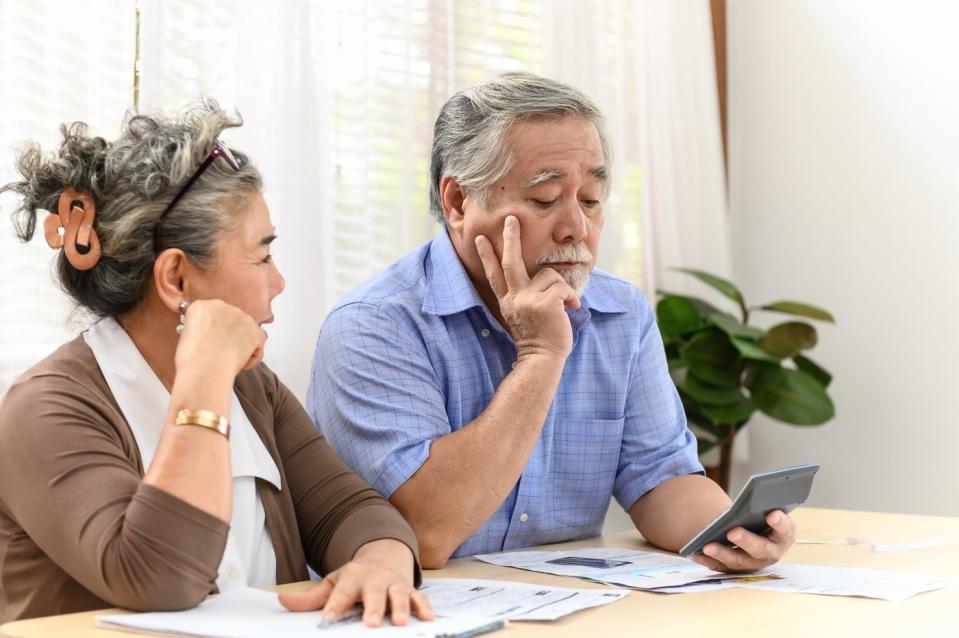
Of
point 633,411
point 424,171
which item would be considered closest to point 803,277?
point 424,171

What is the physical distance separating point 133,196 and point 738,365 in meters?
2.28

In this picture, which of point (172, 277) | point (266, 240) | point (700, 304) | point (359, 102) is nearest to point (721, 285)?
point (700, 304)

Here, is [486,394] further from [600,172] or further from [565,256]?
[600,172]

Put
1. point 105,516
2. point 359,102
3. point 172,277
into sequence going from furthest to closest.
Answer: point 359,102
point 172,277
point 105,516

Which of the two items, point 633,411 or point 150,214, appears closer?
point 150,214

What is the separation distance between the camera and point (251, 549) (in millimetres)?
1493

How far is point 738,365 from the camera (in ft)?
10.9

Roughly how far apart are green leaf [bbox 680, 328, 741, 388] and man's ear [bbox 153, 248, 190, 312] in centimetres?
209

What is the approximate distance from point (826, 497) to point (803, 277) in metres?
0.75

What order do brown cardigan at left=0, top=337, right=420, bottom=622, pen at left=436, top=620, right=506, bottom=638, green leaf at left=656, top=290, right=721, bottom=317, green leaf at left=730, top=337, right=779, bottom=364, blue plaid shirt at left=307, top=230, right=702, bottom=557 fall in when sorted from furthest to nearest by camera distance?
1. green leaf at left=656, top=290, right=721, bottom=317
2. green leaf at left=730, top=337, right=779, bottom=364
3. blue plaid shirt at left=307, top=230, right=702, bottom=557
4. brown cardigan at left=0, top=337, right=420, bottom=622
5. pen at left=436, top=620, right=506, bottom=638

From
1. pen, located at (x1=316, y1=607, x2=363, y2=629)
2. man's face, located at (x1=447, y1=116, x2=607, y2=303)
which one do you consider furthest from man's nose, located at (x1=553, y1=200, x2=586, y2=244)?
pen, located at (x1=316, y1=607, x2=363, y2=629)

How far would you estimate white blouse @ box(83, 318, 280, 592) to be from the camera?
142cm

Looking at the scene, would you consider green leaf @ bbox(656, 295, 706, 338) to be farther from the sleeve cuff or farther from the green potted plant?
the sleeve cuff

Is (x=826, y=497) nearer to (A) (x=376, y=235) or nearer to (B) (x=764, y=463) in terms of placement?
(B) (x=764, y=463)
